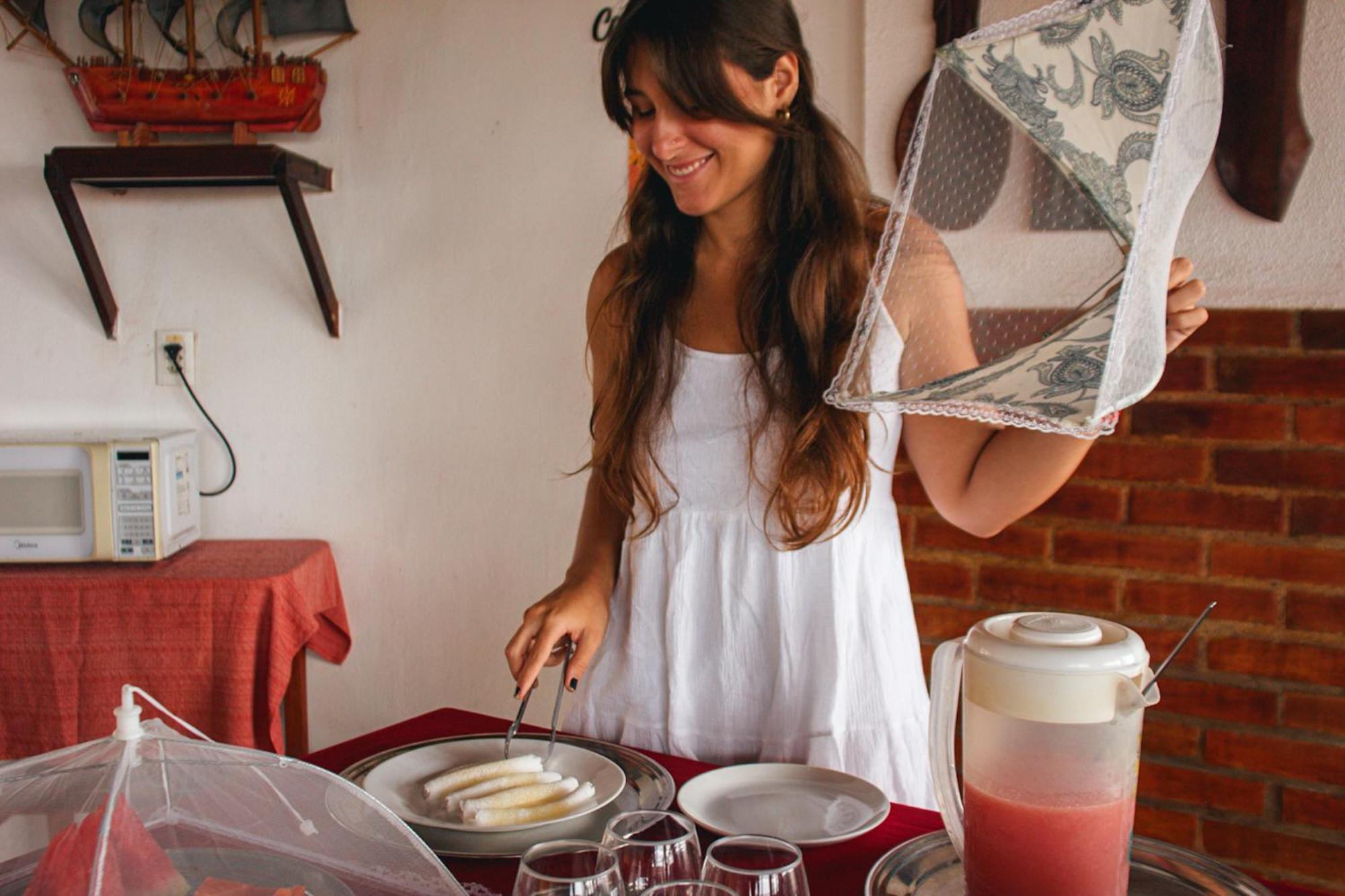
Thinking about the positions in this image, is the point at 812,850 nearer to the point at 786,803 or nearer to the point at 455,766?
the point at 786,803

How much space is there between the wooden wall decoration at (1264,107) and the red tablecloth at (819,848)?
1.25 m

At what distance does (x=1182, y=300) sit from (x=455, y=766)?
68cm

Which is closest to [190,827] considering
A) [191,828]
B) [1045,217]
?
[191,828]

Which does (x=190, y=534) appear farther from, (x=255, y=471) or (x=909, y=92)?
(x=909, y=92)

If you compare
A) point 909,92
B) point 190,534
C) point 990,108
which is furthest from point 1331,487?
point 190,534

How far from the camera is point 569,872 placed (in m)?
0.60

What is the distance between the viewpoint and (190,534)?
2.36 metres

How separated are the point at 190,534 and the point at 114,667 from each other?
0.33m

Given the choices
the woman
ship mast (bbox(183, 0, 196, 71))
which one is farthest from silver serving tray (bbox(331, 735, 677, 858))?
ship mast (bbox(183, 0, 196, 71))

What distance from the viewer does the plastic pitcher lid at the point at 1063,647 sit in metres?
0.64

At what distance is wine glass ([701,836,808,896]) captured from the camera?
58 centimetres

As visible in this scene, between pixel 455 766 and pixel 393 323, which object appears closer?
pixel 455 766

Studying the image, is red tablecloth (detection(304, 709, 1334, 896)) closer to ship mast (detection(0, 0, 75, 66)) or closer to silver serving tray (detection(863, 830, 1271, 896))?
silver serving tray (detection(863, 830, 1271, 896))

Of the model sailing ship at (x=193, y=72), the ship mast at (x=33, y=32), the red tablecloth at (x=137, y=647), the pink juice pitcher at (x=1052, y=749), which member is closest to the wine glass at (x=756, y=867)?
the pink juice pitcher at (x=1052, y=749)
